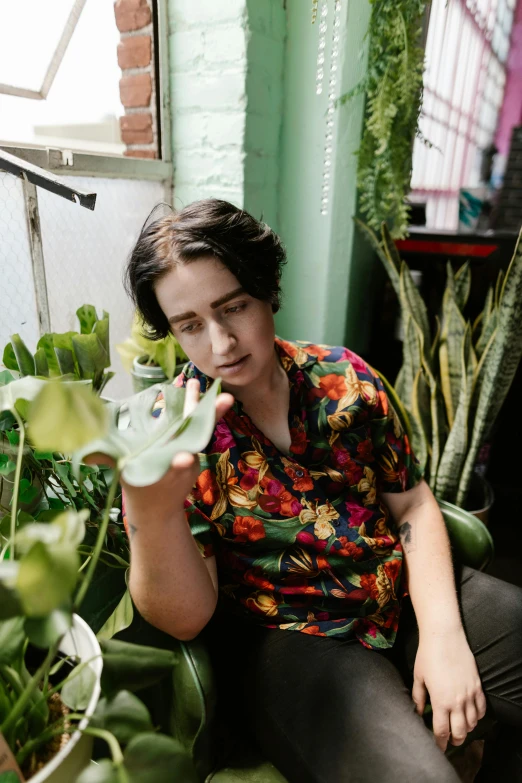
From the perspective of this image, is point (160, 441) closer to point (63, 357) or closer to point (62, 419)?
point (62, 419)

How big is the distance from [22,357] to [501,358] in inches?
52.6

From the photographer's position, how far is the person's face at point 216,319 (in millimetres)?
834

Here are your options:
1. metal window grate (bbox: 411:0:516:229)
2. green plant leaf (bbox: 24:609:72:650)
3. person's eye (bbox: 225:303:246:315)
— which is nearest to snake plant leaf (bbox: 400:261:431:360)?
metal window grate (bbox: 411:0:516:229)

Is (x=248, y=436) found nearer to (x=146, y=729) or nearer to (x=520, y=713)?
(x=146, y=729)

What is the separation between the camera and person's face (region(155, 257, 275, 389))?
83cm

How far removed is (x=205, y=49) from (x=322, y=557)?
1.45 metres

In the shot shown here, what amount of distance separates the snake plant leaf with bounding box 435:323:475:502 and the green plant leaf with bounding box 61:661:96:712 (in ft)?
4.71

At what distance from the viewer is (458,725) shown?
2.70 ft

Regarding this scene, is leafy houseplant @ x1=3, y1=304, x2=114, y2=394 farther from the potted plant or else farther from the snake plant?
the snake plant

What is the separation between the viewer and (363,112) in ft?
5.23

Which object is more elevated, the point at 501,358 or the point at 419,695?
the point at 501,358

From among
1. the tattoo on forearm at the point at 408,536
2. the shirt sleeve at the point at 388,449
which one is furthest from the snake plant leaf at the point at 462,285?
the tattoo on forearm at the point at 408,536

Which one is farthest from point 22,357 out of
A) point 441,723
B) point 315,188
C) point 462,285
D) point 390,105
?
point 462,285

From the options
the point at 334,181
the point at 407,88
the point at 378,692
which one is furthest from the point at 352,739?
the point at 407,88
